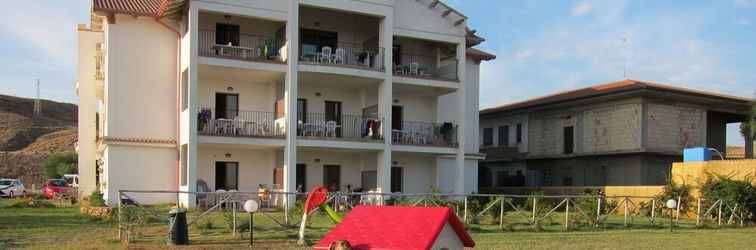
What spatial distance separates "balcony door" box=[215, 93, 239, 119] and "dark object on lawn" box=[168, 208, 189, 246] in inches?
566

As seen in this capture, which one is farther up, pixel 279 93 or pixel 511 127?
pixel 279 93

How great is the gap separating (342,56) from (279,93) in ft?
9.91

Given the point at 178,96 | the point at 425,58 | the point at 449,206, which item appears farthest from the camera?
the point at 425,58

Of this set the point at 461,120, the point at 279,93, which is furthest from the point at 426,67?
the point at 279,93

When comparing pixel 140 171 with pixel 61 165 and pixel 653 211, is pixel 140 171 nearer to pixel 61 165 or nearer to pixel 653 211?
pixel 653 211

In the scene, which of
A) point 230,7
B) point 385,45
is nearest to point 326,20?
point 385,45

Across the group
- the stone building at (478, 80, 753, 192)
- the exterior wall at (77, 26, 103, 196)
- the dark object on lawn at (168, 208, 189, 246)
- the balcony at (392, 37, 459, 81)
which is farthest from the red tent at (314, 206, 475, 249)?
the exterior wall at (77, 26, 103, 196)

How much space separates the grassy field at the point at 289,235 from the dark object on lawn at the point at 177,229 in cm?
30

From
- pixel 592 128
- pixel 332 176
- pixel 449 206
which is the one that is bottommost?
pixel 449 206

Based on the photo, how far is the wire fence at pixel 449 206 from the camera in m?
18.8

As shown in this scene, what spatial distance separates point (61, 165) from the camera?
2685 inches

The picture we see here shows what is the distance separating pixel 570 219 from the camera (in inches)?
Result: 963

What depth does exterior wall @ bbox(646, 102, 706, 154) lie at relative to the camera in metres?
38.2

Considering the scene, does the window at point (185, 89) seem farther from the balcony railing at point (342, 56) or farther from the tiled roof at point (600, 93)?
the tiled roof at point (600, 93)
